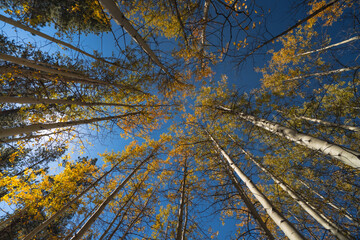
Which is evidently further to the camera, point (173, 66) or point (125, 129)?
point (125, 129)

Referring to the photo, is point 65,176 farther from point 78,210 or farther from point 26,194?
point 78,210

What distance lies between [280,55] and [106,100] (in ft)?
36.6

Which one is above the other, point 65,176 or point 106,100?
point 106,100

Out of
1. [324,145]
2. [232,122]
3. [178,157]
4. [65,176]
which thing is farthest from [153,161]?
[324,145]

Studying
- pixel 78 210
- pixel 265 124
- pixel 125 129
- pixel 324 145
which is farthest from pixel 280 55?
pixel 78 210

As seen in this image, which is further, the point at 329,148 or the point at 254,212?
the point at 254,212

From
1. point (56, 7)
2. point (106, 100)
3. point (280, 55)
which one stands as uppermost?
point (280, 55)

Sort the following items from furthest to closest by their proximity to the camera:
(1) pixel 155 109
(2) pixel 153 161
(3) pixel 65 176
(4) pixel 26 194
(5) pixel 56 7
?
(2) pixel 153 161
(1) pixel 155 109
(5) pixel 56 7
(3) pixel 65 176
(4) pixel 26 194

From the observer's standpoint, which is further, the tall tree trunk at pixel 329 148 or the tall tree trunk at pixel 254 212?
the tall tree trunk at pixel 254 212

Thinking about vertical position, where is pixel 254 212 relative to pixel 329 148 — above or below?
below

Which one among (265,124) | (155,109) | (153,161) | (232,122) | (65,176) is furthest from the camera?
(153,161)

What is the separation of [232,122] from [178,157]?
150 inches

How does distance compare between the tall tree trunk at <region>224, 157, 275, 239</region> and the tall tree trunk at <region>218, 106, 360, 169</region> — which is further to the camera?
the tall tree trunk at <region>224, 157, 275, 239</region>

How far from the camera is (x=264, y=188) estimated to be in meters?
7.14
